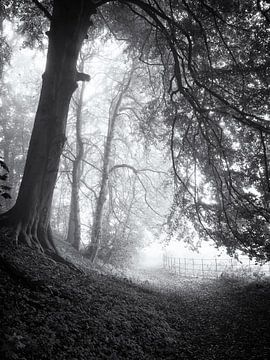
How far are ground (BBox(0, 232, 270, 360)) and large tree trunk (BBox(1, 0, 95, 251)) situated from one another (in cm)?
102

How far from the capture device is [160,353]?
4367 mm

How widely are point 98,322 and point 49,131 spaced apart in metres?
4.79

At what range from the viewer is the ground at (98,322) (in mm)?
3219

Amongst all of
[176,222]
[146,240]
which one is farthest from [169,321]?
[146,240]

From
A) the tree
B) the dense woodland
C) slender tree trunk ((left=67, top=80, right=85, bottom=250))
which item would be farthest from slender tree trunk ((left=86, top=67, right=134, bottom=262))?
the tree

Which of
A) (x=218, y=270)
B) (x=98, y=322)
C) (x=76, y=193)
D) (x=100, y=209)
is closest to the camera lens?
(x=98, y=322)

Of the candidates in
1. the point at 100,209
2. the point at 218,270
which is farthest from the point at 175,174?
the point at 218,270

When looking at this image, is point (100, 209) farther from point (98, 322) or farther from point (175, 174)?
point (98, 322)

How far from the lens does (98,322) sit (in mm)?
4266

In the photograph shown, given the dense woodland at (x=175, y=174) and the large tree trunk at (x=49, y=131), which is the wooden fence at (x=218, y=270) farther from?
the large tree trunk at (x=49, y=131)

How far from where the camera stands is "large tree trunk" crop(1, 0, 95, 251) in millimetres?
6695

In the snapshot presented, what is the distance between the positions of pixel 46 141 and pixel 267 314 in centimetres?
721

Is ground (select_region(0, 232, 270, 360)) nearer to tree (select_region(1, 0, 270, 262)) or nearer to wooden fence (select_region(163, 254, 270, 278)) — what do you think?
tree (select_region(1, 0, 270, 262))

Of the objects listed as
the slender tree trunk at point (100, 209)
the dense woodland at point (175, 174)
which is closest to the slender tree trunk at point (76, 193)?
the slender tree trunk at point (100, 209)
